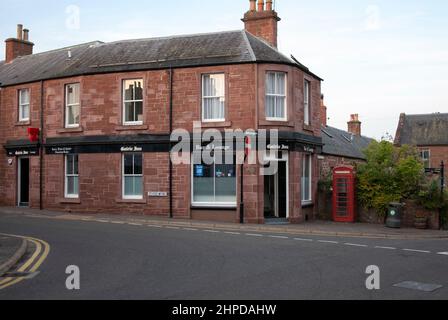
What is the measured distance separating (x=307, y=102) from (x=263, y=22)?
4169mm

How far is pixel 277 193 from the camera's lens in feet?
69.8

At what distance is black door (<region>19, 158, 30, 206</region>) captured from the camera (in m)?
26.0

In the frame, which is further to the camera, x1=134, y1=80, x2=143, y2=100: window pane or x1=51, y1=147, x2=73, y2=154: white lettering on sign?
x1=51, y1=147, x2=73, y2=154: white lettering on sign

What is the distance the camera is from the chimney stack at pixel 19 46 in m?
31.2

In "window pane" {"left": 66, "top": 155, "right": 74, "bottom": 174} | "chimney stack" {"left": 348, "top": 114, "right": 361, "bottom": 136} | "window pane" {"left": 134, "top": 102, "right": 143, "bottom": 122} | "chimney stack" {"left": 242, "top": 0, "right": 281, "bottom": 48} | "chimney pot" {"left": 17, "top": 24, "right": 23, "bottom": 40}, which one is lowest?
"window pane" {"left": 66, "top": 155, "right": 74, "bottom": 174}

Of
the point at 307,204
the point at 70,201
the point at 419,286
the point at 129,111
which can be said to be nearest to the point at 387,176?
the point at 307,204

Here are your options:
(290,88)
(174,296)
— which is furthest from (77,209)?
(174,296)

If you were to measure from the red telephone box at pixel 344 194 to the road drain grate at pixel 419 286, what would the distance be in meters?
12.2

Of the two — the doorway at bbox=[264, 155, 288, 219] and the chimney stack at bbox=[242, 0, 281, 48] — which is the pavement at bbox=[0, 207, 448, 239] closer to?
the doorway at bbox=[264, 155, 288, 219]

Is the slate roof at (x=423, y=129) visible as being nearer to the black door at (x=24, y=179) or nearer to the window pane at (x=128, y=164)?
the window pane at (x=128, y=164)

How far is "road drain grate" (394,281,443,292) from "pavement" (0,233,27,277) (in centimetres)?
710

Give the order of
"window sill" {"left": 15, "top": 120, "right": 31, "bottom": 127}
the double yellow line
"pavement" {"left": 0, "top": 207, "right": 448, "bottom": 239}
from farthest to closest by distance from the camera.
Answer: "window sill" {"left": 15, "top": 120, "right": 31, "bottom": 127} → "pavement" {"left": 0, "top": 207, "right": 448, "bottom": 239} → the double yellow line

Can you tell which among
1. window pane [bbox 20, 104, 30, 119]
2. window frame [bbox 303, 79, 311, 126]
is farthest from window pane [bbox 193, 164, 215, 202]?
window pane [bbox 20, 104, 30, 119]

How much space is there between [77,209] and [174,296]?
16.7m
